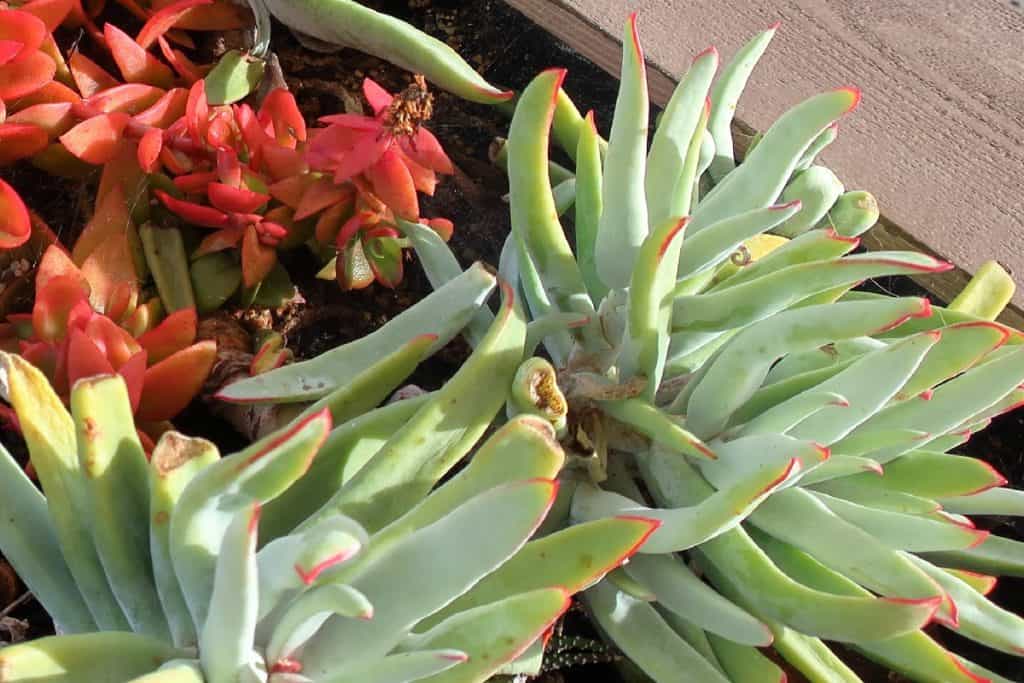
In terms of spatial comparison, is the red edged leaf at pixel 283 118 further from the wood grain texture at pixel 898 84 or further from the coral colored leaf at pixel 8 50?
the wood grain texture at pixel 898 84

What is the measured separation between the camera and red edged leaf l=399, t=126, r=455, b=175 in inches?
32.3

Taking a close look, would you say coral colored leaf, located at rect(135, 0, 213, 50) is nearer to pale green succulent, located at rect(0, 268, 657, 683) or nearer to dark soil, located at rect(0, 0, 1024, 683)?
dark soil, located at rect(0, 0, 1024, 683)

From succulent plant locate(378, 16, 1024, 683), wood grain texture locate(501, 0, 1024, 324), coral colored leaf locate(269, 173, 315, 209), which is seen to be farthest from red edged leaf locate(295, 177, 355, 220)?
wood grain texture locate(501, 0, 1024, 324)

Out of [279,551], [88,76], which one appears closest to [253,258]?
[88,76]

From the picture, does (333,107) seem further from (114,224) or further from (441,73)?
(114,224)

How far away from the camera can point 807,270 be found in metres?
0.60

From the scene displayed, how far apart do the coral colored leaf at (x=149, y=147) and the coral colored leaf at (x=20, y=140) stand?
8 cm

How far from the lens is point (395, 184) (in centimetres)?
80

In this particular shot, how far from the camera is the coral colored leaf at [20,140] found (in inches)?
30.1

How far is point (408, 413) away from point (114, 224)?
36 centimetres

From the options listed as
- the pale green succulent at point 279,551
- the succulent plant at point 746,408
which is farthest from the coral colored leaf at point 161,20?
the pale green succulent at point 279,551

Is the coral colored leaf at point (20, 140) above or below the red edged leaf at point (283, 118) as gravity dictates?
below

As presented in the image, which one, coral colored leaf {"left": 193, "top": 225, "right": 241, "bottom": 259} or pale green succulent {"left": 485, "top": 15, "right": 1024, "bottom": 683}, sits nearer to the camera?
pale green succulent {"left": 485, "top": 15, "right": 1024, "bottom": 683}

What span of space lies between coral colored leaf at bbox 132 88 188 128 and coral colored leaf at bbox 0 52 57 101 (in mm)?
75
